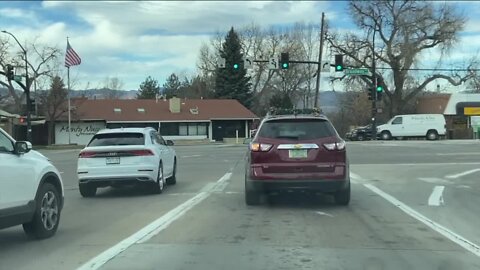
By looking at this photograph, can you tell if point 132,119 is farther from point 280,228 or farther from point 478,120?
point 280,228

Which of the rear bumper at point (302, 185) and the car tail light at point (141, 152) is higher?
the car tail light at point (141, 152)

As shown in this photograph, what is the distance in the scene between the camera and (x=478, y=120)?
6353 centimetres

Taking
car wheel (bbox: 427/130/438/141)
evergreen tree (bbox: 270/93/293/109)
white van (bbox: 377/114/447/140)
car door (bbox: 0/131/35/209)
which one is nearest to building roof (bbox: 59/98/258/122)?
evergreen tree (bbox: 270/93/293/109)

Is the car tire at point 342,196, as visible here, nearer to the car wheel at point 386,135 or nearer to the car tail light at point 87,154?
the car tail light at point 87,154

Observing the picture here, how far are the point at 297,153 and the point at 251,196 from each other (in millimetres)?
1396

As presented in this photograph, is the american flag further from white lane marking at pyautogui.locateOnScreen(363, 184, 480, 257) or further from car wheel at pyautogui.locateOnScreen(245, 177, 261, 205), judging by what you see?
car wheel at pyautogui.locateOnScreen(245, 177, 261, 205)

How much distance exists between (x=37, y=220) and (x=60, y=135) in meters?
56.3

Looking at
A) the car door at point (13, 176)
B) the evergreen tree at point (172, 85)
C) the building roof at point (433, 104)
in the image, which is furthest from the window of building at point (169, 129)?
the car door at point (13, 176)

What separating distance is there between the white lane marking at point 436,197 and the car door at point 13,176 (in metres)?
7.90

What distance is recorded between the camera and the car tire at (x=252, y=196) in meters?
11.5

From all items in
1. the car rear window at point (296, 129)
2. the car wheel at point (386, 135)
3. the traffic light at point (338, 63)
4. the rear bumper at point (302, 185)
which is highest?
the traffic light at point (338, 63)

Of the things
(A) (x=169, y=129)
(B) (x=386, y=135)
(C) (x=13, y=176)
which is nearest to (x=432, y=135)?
(B) (x=386, y=135)

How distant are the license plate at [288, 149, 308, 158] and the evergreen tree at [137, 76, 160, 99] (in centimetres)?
9700

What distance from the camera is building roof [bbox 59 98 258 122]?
206 ft
